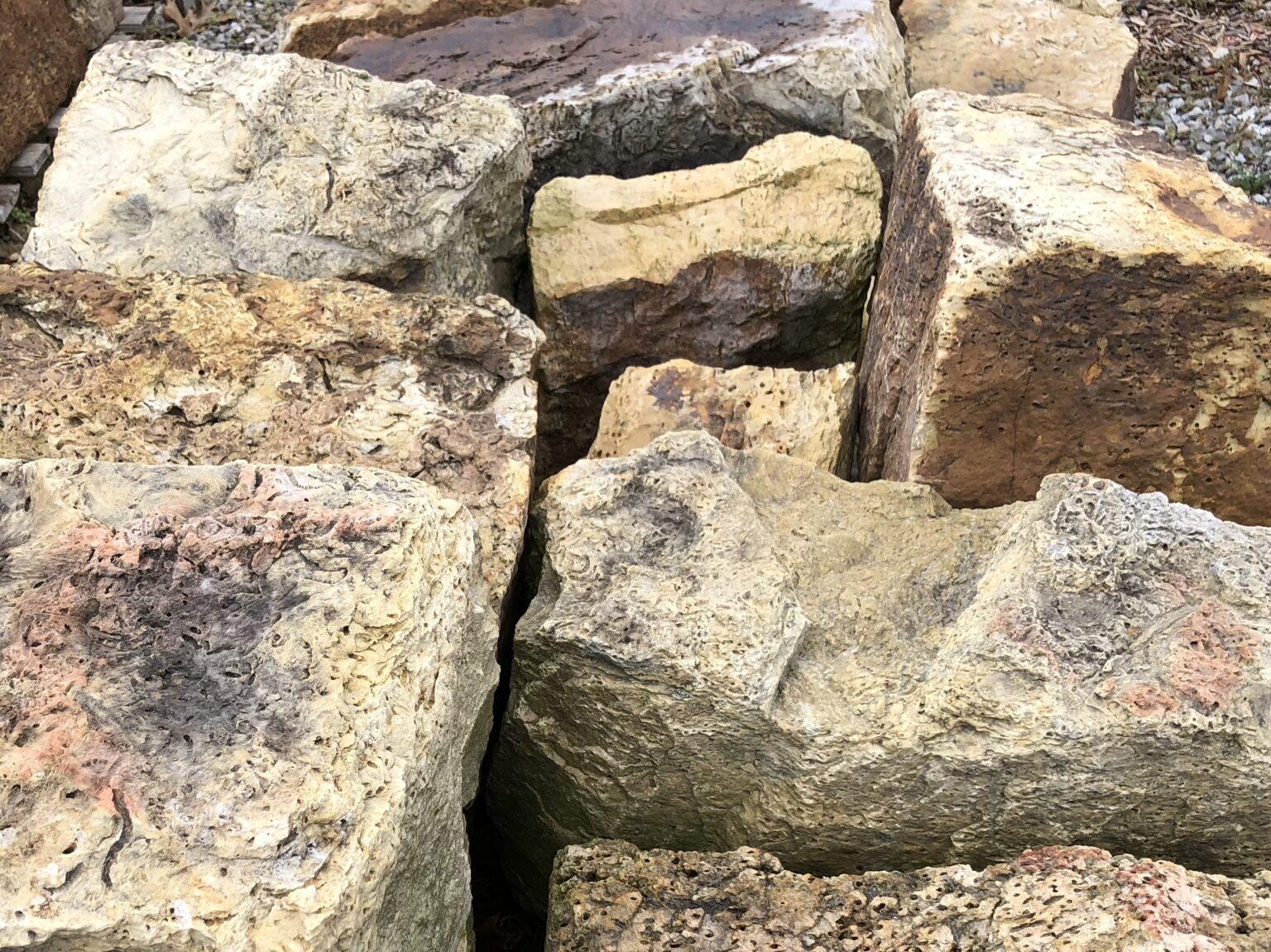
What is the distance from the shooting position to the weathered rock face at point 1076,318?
1.93 metres

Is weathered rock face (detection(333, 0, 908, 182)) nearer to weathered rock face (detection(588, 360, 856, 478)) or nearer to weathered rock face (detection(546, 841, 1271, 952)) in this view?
weathered rock face (detection(588, 360, 856, 478))

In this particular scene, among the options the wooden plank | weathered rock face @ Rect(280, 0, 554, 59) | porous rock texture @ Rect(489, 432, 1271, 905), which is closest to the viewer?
porous rock texture @ Rect(489, 432, 1271, 905)

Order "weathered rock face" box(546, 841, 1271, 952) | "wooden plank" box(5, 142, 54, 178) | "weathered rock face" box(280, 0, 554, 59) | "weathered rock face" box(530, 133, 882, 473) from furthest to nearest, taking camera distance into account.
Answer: "wooden plank" box(5, 142, 54, 178)
"weathered rock face" box(280, 0, 554, 59)
"weathered rock face" box(530, 133, 882, 473)
"weathered rock face" box(546, 841, 1271, 952)

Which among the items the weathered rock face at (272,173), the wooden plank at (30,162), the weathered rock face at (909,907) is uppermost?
the weathered rock face at (272,173)

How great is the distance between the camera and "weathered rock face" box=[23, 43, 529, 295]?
237 centimetres

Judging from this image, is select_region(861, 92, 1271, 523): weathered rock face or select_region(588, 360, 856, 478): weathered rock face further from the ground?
select_region(861, 92, 1271, 523): weathered rock face

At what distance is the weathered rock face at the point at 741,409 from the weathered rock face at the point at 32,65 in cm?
309

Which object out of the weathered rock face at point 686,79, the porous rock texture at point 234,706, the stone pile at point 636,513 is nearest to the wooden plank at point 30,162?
the weathered rock face at point 686,79

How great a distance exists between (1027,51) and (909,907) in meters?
3.02

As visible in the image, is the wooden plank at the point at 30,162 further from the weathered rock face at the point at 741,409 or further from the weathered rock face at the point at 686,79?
the weathered rock face at the point at 741,409

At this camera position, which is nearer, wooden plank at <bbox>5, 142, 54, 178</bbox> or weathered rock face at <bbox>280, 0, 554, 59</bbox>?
weathered rock face at <bbox>280, 0, 554, 59</bbox>

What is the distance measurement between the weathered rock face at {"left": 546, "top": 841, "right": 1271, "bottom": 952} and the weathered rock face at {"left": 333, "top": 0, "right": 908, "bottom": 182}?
6.77 ft

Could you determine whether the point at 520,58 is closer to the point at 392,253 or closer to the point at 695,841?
the point at 392,253

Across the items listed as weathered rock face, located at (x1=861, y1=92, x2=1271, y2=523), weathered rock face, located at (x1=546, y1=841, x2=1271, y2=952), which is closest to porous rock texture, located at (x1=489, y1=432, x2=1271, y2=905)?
weathered rock face, located at (x1=546, y1=841, x2=1271, y2=952)
